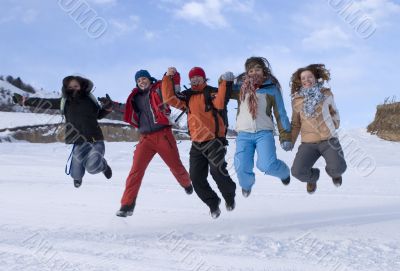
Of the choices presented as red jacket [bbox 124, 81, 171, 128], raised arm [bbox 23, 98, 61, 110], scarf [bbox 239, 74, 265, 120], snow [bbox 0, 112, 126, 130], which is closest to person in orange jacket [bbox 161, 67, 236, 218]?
red jacket [bbox 124, 81, 171, 128]

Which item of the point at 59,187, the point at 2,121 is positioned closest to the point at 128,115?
the point at 59,187

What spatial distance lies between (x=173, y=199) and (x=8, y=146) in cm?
1159

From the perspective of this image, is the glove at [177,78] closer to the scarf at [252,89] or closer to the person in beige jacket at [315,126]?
the scarf at [252,89]

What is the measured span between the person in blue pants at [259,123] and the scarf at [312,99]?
31 cm

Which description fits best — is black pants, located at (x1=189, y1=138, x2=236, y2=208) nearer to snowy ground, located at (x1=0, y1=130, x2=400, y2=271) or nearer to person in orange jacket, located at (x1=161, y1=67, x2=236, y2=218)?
person in orange jacket, located at (x1=161, y1=67, x2=236, y2=218)

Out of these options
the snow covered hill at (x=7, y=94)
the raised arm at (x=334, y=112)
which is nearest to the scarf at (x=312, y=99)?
the raised arm at (x=334, y=112)

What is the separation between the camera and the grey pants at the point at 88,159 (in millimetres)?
6793

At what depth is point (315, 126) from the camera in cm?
631

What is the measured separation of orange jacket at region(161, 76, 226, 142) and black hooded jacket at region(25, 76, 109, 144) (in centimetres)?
122

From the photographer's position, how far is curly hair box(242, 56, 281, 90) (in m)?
6.33

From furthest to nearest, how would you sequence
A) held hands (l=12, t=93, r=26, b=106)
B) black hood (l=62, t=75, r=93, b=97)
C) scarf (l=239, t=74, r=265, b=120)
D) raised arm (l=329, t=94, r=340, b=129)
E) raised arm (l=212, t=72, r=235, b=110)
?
held hands (l=12, t=93, r=26, b=106) → black hood (l=62, t=75, r=93, b=97) → raised arm (l=329, t=94, r=340, b=129) → scarf (l=239, t=74, r=265, b=120) → raised arm (l=212, t=72, r=235, b=110)

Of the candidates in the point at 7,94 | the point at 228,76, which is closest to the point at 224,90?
the point at 228,76

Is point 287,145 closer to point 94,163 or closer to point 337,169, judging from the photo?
point 337,169

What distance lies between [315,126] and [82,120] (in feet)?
10.8
